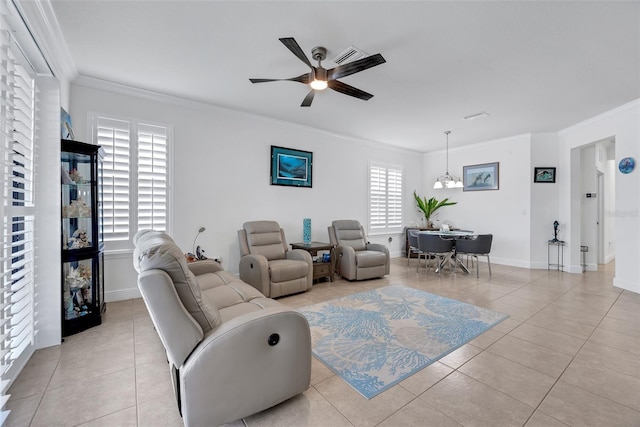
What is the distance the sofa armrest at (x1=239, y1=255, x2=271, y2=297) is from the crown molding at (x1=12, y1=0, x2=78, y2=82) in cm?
273

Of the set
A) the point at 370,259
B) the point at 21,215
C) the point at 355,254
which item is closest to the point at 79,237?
the point at 21,215

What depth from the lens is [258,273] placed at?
11.5ft

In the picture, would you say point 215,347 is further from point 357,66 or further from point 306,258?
point 306,258

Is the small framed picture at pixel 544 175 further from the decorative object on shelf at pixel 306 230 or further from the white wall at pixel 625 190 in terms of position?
the decorative object on shelf at pixel 306 230

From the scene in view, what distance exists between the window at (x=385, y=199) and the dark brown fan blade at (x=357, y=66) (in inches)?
151

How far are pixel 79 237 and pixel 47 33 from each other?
1.77 meters

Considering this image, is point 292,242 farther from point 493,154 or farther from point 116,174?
point 493,154

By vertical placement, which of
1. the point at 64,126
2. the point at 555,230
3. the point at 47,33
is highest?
the point at 47,33

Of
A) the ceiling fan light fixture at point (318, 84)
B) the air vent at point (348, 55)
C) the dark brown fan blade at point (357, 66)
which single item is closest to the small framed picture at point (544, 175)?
the air vent at point (348, 55)

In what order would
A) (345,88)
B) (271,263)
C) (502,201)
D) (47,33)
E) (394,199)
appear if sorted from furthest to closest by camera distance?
(394,199) < (502,201) < (271,263) < (345,88) < (47,33)

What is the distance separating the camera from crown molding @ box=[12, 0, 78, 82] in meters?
1.96

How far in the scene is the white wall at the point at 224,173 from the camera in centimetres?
349

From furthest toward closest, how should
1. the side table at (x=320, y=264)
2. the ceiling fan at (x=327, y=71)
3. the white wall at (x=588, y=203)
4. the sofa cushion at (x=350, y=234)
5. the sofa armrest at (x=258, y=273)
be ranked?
the white wall at (x=588, y=203) → the sofa cushion at (x=350, y=234) → the side table at (x=320, y=264) → the sofa armrest at (x=258, y=273) → the ceiling fan at (x=327, y=71)

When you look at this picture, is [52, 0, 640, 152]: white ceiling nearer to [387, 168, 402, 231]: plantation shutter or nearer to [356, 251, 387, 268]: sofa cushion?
[356, 251, 387, 268]: sofa cushion
